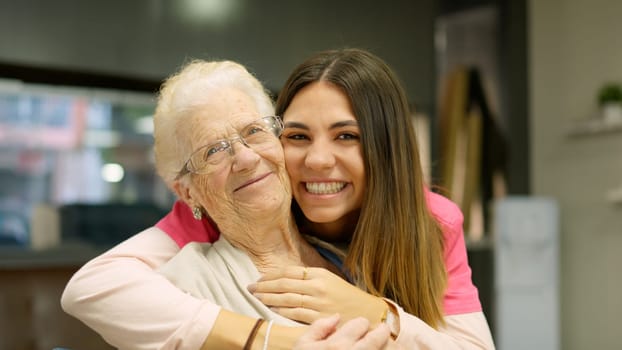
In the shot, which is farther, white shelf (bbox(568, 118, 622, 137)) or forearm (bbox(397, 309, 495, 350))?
white shelf (bbox(568, 118, 622, 137))

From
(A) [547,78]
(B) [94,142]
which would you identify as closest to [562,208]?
(A) [547,78]

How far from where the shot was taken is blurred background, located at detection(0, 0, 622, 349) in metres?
3.70

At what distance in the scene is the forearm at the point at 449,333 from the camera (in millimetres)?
1329

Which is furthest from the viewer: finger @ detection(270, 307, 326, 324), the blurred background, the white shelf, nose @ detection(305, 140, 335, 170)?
the white shelf

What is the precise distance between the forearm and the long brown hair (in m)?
0.04

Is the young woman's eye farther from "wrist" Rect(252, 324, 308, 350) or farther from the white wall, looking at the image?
the white wall

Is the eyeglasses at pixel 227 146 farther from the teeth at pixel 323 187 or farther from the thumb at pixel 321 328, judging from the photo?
the thumb at pixel 321 328

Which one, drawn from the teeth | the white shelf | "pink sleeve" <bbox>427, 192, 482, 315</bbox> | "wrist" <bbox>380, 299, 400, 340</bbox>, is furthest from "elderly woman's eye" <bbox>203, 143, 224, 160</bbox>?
the white shelf

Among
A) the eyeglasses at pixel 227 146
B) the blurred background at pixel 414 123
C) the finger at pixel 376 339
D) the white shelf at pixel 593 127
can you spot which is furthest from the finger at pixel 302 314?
the white shelf at pixel 593 127

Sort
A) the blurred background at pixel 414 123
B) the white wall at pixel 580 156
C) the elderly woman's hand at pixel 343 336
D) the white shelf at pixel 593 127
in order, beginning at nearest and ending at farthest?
1. the elderly woman's hand at pixel 343 336
2. the blurred background at pixel 414 123
3. the white shelf at pixel 593 127
4. the white wall at pixel 580 156

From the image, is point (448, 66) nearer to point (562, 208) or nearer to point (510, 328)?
point (562, 208)

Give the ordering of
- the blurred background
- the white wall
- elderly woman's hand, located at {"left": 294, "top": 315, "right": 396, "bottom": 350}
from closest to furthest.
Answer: elderly woman's hand, located at {"left": 294, "top": 315, "right": 396, "bottom": 350}
the blurred background
the white wall

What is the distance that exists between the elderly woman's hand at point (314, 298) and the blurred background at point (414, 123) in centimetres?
239

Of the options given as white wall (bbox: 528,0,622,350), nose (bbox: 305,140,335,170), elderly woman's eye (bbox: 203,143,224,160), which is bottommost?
white wall (bbox: 528,0,622,350)
